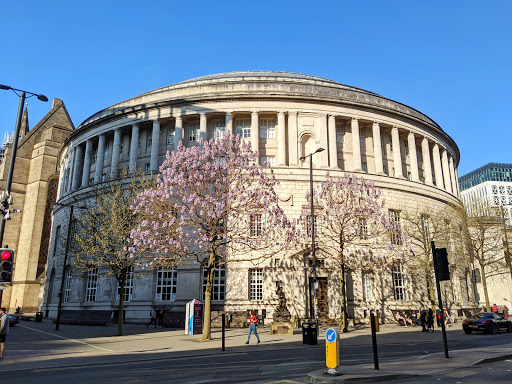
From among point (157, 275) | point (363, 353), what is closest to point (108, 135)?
point (157, 275)

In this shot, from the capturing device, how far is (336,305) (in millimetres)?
29547

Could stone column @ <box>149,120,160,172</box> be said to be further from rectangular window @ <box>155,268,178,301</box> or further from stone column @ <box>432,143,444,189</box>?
stone column @ <box>432,143,444,189</box>

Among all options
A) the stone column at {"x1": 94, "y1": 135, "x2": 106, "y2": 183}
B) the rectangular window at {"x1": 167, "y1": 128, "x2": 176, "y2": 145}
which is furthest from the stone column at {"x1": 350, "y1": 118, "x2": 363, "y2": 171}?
the stone column at {"x1": 94, "y1": 135, "x2": 106, "y2": 183}

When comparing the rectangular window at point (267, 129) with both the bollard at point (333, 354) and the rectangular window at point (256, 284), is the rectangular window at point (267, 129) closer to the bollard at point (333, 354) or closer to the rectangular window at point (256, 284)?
the rectangular window at point (256, 284)

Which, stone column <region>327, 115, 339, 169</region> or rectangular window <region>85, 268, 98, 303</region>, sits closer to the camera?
stone column <region>327, 115, 339, 169</region>

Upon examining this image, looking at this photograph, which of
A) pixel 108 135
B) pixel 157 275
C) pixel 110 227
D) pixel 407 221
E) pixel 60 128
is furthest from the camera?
pixel 60 128

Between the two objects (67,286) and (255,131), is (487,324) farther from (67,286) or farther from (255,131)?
(67,286)

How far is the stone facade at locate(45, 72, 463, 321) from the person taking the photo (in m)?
30.0

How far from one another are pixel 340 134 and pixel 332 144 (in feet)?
8.68

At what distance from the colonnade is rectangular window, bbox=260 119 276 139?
0.32m

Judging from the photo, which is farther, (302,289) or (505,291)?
(505,291)

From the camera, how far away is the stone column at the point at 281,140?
32881 millimetres

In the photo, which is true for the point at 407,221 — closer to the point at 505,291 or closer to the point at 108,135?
the point at 505,291

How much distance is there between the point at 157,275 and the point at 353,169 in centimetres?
1857
